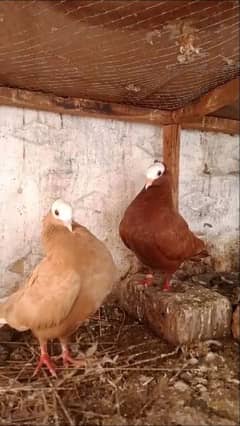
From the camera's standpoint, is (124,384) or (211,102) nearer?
(124,384)

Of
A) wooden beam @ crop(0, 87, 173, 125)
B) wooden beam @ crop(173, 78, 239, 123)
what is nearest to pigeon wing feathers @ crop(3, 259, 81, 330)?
wooden beam @ crop(0, 87, 173, 125)

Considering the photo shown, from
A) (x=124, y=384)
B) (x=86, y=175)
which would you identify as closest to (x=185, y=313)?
(x=124, y=384)

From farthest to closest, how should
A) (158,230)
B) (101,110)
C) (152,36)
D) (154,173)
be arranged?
(101,110), (154,173), (158,230), (152,36)

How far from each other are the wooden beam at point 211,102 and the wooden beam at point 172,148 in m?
0.06

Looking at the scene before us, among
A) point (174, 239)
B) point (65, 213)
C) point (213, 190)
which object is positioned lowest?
point (174, 239)

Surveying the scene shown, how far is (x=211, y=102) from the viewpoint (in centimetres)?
171

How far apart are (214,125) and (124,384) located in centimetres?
135

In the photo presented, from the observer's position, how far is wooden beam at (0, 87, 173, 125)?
169 centimetres

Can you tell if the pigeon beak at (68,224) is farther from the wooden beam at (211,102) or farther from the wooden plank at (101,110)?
the wooden beam at (211,102)

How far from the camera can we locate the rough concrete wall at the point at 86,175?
1.78 metres

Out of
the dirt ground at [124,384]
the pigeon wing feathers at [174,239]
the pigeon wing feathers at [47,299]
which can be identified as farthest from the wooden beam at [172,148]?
the pigeon wing feathers at [47,299]

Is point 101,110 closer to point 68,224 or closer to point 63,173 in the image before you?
point 63,173

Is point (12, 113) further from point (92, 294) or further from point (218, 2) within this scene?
point (218, 2)

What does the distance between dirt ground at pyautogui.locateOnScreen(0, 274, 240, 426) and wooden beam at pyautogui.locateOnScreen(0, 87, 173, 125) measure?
895mm
